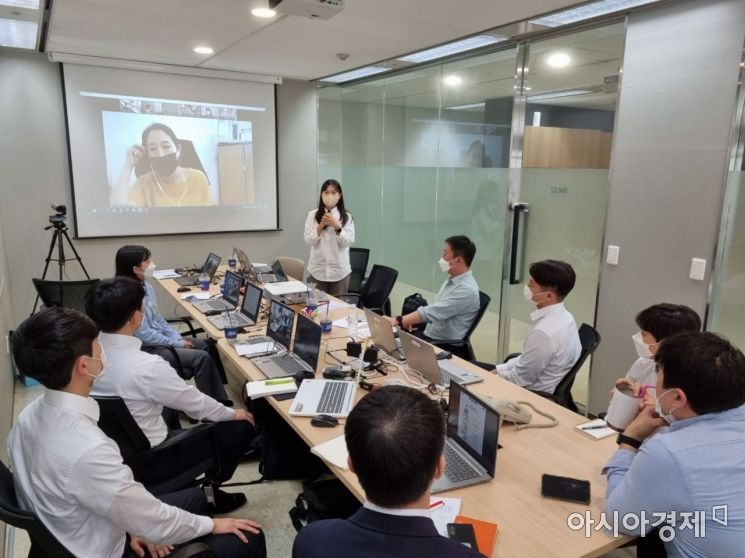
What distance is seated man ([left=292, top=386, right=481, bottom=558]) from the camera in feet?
3.24

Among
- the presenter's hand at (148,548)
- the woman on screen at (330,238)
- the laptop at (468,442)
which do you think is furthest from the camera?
the woman on screen at (330,238)

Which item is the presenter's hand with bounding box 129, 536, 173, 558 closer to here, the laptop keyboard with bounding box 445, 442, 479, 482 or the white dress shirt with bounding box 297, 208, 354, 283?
the laptop keyboard with bounding box 445, 442, 479, 482

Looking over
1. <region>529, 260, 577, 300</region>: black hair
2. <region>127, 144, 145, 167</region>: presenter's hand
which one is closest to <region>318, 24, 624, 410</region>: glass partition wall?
<region>529, 260, 577, 300</region>: black hair

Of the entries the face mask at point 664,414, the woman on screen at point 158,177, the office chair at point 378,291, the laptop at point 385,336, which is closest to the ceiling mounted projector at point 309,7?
the laptop at point 385,336

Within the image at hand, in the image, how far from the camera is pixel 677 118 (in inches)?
116

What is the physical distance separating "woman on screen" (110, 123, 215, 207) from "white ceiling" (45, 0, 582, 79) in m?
0.86

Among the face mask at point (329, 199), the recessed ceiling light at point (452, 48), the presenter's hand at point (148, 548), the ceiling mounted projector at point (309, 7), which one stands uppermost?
the recessed ceiling light at point (452, 48)

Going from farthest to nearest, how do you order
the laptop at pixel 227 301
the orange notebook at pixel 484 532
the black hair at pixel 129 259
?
the laptop at pixel 227 301 → the black hair at pixel 129 259 → the orange notebook at pixel 484 532

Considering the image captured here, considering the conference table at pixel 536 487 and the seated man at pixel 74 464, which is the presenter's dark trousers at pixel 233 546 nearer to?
the seated man at pixel 74 464

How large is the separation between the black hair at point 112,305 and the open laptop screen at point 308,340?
35.2 inches

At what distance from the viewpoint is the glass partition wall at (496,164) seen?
145 inches

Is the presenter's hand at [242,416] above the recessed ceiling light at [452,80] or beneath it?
beneath

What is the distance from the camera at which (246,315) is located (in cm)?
373

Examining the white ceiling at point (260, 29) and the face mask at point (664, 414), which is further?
the white ceiling at point (260, 29)
